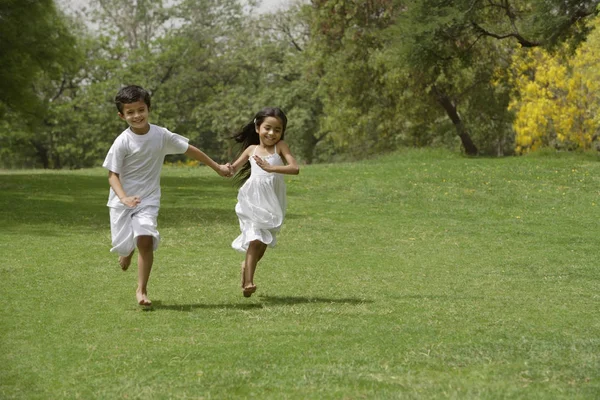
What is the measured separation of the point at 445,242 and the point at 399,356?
8.52m

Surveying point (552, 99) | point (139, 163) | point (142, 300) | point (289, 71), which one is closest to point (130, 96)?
point (139, 163)

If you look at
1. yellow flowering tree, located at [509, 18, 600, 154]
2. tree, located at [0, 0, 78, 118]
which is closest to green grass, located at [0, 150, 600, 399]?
→ tree, located at [0, 0, 78, 118]

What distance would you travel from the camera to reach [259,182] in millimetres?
8758

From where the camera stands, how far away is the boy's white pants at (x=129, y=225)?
26.7ft

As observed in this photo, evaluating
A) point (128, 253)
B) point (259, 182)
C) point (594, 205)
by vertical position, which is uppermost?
point (259, 182)

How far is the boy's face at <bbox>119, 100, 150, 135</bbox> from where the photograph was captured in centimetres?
814

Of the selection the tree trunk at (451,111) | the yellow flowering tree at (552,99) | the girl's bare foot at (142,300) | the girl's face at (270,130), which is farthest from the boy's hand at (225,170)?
the yellow flowering tree at (552,99)

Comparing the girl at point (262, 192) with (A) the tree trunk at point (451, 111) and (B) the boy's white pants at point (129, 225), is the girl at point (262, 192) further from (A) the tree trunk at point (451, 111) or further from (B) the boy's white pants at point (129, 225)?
(A) the tree trunk at point (451, 111)

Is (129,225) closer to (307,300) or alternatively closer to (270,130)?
(270,130)

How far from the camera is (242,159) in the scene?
28.9ft

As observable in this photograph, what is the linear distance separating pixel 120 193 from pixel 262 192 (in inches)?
54.1

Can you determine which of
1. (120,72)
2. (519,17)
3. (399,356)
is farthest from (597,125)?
(399,356)

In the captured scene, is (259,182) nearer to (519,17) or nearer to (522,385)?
(522,385)

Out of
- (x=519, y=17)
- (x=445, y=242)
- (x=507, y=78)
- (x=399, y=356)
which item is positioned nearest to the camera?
(x=399, y=356)
